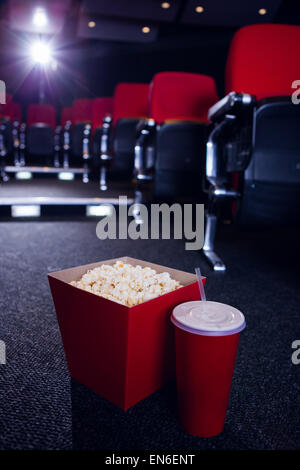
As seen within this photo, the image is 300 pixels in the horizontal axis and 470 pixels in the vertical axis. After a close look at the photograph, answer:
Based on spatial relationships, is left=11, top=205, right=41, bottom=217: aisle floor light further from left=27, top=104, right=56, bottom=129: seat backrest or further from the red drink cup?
left=27, top=104, right=56, bottom=129: seat backrest

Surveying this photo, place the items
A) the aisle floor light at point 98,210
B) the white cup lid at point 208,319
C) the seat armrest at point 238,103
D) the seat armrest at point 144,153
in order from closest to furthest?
the white cup lid at point 208,319, the seat armrest at point 238,103, the seat armrest at point 144,153, the aisle floor light at point 98,210

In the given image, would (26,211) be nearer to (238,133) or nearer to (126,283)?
(238,133)

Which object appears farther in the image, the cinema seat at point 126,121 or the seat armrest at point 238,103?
the cinema seat at point 126,121

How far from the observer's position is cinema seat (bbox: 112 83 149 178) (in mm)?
3023

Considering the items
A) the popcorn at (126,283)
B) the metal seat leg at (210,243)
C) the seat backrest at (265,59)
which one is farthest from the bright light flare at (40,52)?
the popcorn at (126,283)

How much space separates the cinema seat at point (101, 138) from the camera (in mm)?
3158

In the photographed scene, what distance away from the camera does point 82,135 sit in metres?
4.41

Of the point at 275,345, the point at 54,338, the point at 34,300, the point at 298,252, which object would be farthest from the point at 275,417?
the point at 298,252

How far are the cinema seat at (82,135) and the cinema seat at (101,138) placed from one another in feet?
0.26

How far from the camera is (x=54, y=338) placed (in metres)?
0.90

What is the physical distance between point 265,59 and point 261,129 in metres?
0.51

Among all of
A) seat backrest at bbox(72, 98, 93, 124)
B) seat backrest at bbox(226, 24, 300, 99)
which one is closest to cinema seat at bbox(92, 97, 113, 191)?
seat backrest at bbox(72, 98, 93, 124)

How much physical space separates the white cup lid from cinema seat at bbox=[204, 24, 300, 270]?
2.38 feet

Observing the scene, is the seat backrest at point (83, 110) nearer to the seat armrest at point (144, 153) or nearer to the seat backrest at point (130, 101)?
the seat backrest at point (130, 101)
